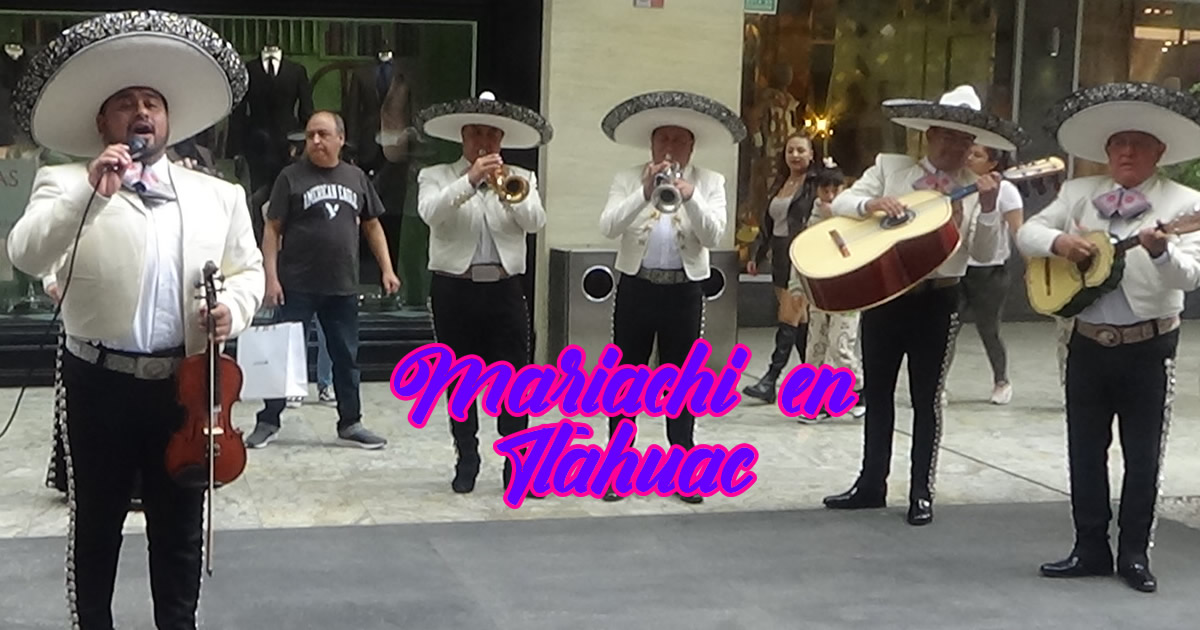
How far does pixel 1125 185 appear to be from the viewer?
5.74m

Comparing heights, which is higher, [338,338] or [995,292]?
[995,292]

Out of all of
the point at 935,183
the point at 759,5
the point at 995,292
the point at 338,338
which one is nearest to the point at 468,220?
the point at 338,338

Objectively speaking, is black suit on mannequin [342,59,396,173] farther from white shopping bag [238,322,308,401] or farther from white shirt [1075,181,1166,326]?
white shirt [1075,181,1166,326]

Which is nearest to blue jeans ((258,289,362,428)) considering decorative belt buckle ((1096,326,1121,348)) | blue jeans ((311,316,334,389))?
blue jeans ((311,316,334,389))

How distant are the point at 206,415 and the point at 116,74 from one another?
95 centimetres

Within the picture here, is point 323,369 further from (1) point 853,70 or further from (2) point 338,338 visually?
(1) point 853,70

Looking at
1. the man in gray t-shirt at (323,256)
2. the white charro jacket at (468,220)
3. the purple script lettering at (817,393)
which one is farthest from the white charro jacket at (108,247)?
the purple script lettering at (817,393)

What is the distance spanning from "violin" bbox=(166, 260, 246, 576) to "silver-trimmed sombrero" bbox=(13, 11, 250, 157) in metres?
0.49

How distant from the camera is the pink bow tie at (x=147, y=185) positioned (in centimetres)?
401

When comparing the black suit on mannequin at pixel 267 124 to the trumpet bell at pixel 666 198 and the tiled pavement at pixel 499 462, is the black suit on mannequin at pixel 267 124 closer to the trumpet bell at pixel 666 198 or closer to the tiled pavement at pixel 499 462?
the tiled pavement at pixel 499 462

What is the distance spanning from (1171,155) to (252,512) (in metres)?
4.11

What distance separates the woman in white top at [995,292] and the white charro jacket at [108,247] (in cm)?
514

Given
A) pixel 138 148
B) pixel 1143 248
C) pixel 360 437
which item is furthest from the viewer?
pixel 360 437

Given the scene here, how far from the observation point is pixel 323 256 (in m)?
7.89
